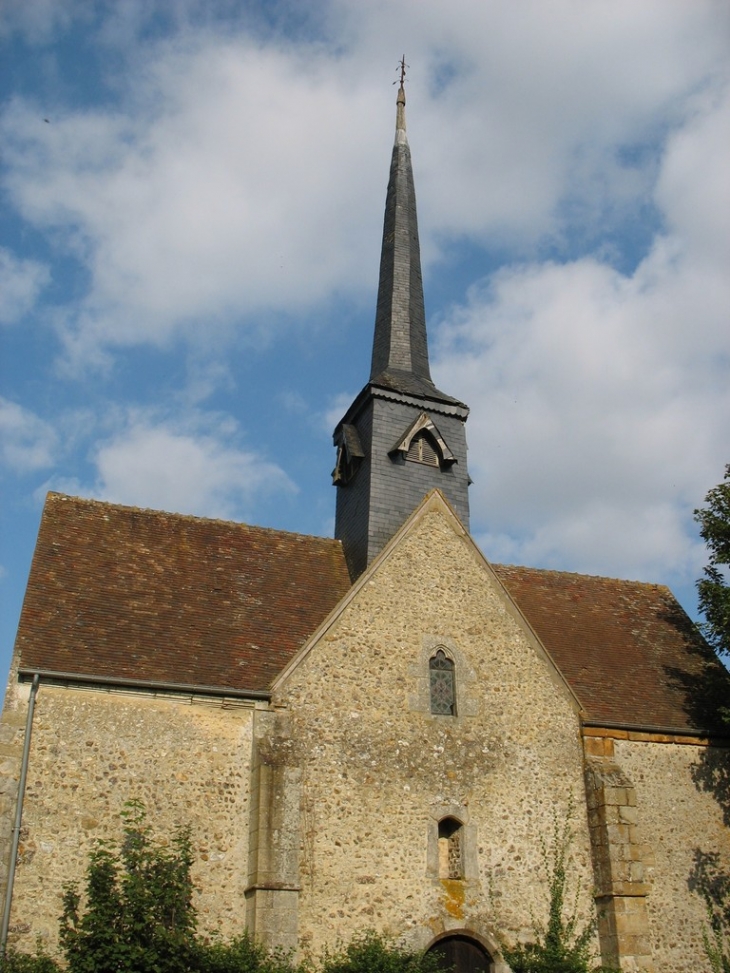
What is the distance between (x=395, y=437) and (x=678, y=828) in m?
8.71

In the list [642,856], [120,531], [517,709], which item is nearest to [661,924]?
[642,856]

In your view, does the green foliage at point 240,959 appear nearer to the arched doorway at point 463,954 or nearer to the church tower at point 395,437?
the arched doorway at point 463,954

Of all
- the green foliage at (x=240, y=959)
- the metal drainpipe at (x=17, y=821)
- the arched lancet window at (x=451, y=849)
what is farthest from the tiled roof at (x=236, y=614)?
the green foliage at (x=240, y=959)

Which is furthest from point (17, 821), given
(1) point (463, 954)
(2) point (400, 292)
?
(2) point (400, 292)

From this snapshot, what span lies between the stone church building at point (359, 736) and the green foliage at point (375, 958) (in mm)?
261

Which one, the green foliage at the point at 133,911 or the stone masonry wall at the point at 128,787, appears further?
the stone masonry wall at the point at 128,787

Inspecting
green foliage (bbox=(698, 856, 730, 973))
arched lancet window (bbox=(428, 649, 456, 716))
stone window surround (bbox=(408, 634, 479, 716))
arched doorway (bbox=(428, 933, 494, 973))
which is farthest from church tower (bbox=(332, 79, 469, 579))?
green foliage (bbox=(698, 856, 730, 973))

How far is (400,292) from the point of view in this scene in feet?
68.6

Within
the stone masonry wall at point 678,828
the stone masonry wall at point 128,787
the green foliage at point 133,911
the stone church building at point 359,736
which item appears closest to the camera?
the green foliage at point 133,911

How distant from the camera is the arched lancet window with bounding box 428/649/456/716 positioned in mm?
15068

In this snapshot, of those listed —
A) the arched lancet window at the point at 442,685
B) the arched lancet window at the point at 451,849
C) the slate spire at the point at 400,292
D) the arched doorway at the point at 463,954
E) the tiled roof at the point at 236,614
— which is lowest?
the arched doorway at the point at 463,954

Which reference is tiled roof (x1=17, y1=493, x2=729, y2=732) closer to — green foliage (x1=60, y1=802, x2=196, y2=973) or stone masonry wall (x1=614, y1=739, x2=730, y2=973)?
stone masonry wall (x1=614, y1=739, x2=730, y2=973)

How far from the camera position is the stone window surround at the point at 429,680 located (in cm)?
1489

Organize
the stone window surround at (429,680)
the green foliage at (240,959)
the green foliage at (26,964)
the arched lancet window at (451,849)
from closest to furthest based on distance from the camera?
the green foliage at (26,964) → the green foliage at (240,959) → the arched lancet window at (451,849) → the stone window surround at (429,680)
